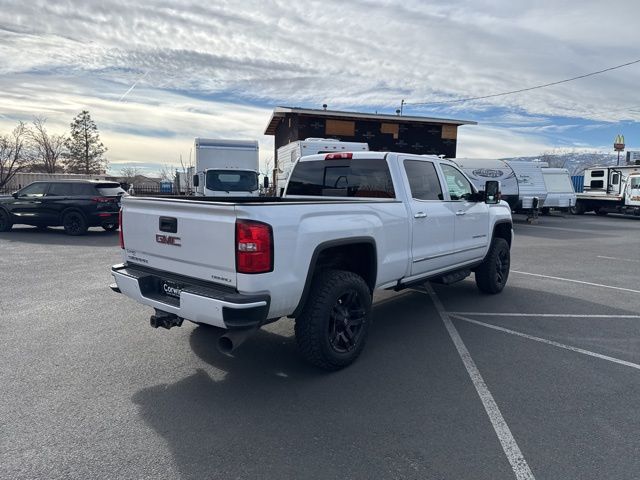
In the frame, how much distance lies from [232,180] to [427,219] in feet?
36.8

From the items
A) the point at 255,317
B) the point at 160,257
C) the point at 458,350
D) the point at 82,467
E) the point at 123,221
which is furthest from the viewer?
the point at 458,350

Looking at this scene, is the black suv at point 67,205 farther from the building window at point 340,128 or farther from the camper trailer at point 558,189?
the camper trailer at point 558,189

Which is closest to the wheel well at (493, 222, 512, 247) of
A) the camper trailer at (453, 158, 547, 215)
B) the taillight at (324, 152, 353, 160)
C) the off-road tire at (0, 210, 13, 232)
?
the taillight at (324, 152, 353, 160)

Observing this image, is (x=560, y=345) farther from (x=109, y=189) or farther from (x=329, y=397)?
(x=109, y=189)

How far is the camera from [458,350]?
4809 mm

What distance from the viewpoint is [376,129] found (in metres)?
25.7

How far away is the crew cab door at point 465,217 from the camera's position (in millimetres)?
5934

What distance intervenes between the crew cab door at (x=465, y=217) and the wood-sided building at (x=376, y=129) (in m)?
18.3

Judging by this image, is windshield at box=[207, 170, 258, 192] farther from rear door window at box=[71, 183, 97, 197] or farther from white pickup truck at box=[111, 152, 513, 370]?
white pickup truck at box=[111, 152, 513, 370]

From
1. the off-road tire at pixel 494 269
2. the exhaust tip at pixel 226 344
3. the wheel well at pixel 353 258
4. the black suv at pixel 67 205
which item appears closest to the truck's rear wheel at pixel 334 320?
the wheel well at pixel 353 258

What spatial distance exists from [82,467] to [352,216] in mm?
2734

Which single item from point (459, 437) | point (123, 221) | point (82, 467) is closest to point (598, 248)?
point (459, 437)

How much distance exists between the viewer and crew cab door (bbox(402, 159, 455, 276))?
5.14 metres

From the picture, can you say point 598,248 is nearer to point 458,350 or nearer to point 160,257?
point 458,350
